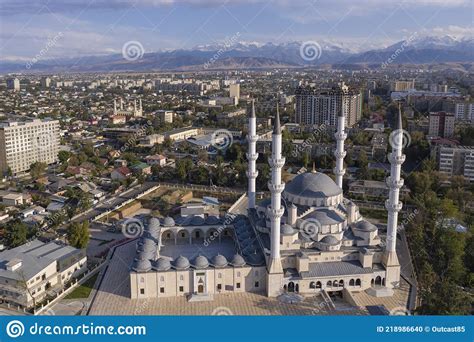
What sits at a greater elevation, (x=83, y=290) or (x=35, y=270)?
(x=35, y=270)

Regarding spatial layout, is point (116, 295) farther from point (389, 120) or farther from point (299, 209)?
point (389, 120)

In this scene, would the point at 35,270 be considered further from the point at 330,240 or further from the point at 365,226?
the point at 365,226

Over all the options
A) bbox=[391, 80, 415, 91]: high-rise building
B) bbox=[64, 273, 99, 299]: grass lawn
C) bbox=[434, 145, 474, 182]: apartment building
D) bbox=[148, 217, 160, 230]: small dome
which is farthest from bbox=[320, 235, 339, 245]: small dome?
bbox=[391, 80, 415, 91]: high-rise building

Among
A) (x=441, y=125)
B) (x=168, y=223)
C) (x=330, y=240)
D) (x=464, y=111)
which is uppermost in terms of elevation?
(x=464, y=111)

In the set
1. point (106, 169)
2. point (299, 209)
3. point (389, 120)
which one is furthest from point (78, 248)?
point (389, 120)
